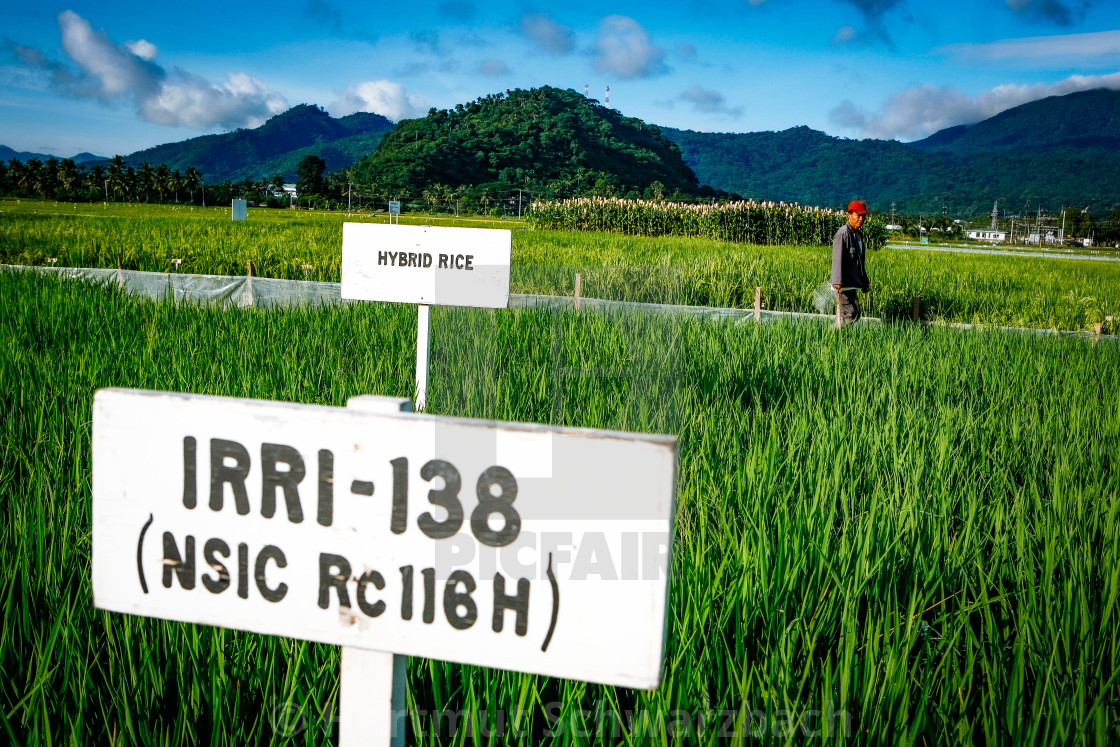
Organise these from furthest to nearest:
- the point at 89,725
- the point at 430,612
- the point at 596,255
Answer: the point at 596,255 → the point at 89,725 → the point at 430,612

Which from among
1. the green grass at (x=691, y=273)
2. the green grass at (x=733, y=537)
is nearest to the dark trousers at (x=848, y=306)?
the green grass at (x=733, y=537)

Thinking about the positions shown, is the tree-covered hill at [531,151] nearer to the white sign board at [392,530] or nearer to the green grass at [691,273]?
the green grass at [691,273]

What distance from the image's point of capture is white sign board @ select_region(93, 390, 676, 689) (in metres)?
0.68

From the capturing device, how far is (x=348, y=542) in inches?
29.7

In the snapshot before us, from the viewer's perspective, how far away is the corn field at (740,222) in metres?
24.0

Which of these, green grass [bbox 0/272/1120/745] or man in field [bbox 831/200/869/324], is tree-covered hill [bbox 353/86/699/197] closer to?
man in field [bbox 831/200/869/324]

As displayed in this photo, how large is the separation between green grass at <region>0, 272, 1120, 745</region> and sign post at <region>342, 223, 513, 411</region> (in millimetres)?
405

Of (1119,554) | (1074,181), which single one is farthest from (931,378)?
(1074,181)

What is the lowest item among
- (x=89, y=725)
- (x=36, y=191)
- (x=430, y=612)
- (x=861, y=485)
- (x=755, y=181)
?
(x=89, y=725)

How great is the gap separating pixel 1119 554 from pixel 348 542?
214cm

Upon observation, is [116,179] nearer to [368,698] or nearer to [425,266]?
[425,266]

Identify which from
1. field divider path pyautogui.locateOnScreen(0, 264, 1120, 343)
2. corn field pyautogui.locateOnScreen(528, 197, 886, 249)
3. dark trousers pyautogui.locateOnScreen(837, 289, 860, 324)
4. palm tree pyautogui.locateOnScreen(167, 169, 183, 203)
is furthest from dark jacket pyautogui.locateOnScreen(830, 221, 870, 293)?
palm tree pyautogui.locateOnScreen(167, 169, 183, 203)

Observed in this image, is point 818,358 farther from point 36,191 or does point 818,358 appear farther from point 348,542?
point 36,191

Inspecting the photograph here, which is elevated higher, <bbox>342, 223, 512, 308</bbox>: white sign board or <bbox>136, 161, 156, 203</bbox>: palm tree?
<bbox>136, 161, 156, 203</bbox>: palm tree
